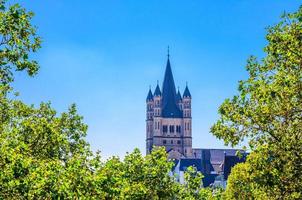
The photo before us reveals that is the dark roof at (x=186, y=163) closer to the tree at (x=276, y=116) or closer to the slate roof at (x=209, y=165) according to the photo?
the slate roof at (x=209, y=165)

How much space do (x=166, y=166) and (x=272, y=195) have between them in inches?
563

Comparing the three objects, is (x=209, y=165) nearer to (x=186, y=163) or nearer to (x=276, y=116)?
(x=186, y=163)

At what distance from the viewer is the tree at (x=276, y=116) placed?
23.7m

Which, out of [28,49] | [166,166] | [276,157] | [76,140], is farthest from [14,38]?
[76,140]

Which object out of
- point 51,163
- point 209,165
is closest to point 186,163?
point 209,165

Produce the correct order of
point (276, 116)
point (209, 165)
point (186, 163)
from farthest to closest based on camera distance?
point (209, 165) < point (186, 163) < point (276, 116)

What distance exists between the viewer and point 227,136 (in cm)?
2534

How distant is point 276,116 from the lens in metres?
24.3

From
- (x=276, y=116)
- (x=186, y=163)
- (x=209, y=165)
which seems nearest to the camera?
(x=276, y=116)

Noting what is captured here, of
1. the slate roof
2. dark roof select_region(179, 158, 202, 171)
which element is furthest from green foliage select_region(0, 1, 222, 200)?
dark roof select_region(179, 158, 202, 171)

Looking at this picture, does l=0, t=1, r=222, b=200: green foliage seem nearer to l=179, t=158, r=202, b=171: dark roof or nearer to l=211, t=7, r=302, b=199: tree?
l=211, t=7, r=302, b=199: tree

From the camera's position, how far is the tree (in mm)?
23672

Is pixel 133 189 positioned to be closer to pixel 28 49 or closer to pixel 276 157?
pixel 276 157

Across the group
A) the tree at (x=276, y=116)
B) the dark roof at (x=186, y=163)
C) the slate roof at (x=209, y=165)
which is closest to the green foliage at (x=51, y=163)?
the tree at (x=276, y=116)
